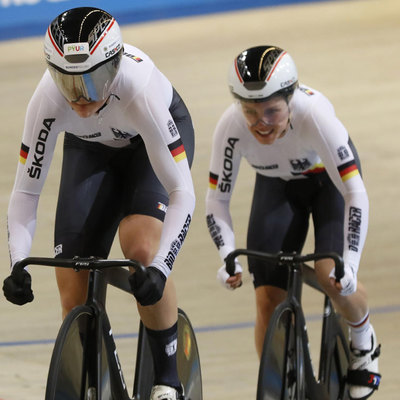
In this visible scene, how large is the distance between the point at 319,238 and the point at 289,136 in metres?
0.38

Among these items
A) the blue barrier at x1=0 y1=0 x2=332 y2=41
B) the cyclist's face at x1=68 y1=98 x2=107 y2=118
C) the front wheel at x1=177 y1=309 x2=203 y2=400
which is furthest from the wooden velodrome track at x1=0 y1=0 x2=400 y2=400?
the cyclist's face at x1=68 y1=98 x2=107 y2=118

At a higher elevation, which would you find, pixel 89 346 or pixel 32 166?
pixel 32 166

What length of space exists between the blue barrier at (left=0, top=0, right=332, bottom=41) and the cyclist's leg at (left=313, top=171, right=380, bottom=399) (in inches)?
289

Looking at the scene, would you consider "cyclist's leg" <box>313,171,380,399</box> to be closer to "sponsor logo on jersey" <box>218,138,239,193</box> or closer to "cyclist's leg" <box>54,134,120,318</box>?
"sponsor logo on jersey" <box>218,138,239,193</box>

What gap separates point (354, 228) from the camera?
3572mm

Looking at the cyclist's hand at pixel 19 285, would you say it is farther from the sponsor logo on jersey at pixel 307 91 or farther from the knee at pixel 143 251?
the sponsor logo on jersey at pixel 307 91

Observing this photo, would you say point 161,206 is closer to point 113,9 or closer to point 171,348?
point 171,348

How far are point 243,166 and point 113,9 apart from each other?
16.0 feet

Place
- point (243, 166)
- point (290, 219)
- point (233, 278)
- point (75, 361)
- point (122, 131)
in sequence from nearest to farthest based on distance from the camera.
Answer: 1. point (75, 361)
2. point (122, 131)
3. point (233, 278)
4. point (290, 219)
5. point (243, 166)

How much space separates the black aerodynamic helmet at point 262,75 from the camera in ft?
11.4

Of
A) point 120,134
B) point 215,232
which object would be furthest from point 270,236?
point 120,134

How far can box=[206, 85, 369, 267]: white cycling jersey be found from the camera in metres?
3.60

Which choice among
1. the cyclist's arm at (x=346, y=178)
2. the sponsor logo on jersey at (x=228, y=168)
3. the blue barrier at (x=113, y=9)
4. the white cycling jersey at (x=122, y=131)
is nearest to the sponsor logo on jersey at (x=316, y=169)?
the cyclist's arm at (x=346, y=178)

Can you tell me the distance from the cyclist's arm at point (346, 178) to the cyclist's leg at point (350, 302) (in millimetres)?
163
